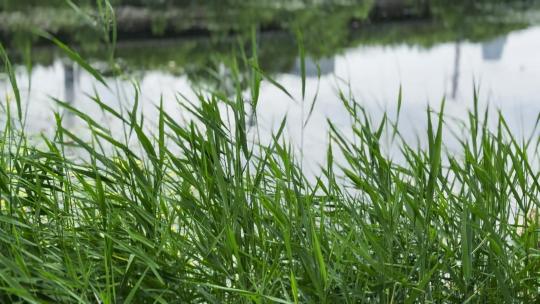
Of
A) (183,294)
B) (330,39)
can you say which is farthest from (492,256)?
(330,39)

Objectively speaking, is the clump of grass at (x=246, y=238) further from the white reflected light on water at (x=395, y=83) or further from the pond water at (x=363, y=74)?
the pond water at (x=363, y=74)

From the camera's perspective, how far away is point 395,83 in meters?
7.25

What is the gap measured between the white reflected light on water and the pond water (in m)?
0.01

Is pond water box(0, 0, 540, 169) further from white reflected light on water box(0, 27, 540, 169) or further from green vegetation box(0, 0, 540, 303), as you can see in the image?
green vegetation box(0, 0, 540, 303)

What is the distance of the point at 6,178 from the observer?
1.06 m

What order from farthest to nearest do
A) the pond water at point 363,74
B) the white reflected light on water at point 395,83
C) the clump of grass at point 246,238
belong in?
the pond water at point 363,74
the white reflected light on water at point 395,83
the clump of grass at point 246,238

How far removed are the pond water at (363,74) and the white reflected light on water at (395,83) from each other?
0.01 m

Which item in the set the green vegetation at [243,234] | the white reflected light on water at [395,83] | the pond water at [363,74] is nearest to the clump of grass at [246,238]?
the green vegetation at [243,234]

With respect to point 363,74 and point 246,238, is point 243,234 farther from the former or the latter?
point 363,74

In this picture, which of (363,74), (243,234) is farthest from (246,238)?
(363,74)

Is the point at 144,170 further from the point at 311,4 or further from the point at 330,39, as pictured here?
the point at 311,4

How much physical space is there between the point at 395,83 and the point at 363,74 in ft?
1.01

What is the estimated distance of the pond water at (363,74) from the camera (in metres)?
5.62

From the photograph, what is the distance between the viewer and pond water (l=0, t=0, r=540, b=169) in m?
5.62
